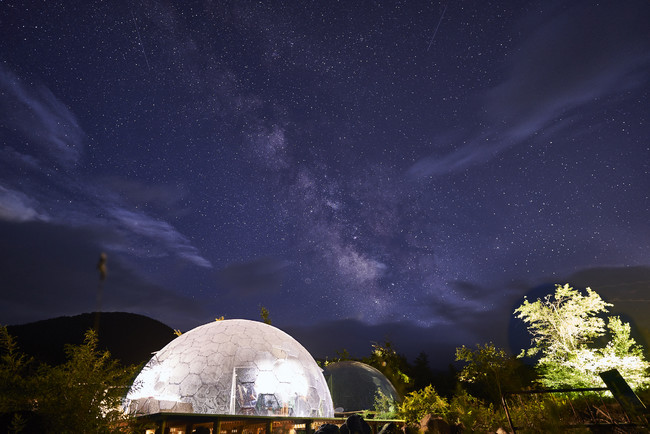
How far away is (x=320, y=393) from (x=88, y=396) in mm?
8778

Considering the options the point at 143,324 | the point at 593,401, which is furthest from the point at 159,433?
the point at 143,324

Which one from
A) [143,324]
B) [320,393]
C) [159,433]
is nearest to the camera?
[159,433]

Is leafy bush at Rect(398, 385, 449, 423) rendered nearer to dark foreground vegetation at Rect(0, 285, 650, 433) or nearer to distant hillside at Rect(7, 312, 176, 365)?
dark foreground vegetation at Rect(0, 285, 650, 433)

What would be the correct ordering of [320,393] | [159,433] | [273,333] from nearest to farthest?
1. [159,433]
2. [320,393]
3. [273,333]

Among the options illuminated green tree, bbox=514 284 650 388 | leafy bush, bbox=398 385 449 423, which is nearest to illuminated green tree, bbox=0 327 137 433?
leafy bush, bbox=398 385 449 423

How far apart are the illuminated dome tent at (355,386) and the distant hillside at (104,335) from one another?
2110 centimetres

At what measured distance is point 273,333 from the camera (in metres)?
15.0

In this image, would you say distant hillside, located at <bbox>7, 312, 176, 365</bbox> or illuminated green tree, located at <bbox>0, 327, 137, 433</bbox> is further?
distant hillside, located at <bbox>7, 312, 176, 365</bbox>

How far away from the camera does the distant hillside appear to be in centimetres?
3931

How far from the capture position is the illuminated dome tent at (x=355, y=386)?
23.6m

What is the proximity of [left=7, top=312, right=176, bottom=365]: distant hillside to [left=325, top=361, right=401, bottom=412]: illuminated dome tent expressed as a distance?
21104mm

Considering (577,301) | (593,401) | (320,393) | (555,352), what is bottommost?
(593,401)

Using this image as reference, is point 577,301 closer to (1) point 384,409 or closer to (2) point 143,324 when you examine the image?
(1) point 384,409

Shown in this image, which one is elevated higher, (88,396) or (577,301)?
(577,301)
